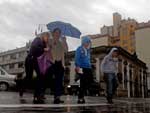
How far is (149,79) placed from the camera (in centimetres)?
8025

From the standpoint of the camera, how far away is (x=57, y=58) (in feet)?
27.9

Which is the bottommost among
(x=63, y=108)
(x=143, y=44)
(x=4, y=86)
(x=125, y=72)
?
(x=63, y=108)

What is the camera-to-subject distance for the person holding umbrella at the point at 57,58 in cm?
848

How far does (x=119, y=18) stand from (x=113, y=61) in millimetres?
93525

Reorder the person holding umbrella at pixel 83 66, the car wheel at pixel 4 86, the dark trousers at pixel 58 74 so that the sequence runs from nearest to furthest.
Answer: the dark trousers at pixel 58 74, the person holding umbrella at pixel 83 66, the car wheel at pixel 4 86

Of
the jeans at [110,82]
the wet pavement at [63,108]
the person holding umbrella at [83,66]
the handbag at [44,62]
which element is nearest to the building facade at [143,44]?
the jeans at [110,82]

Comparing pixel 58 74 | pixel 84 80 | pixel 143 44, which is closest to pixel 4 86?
pixel 84 80

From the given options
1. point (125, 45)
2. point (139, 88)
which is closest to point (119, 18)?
point (125, 45)

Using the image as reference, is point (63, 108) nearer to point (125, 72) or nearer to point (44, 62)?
point (44, 62)

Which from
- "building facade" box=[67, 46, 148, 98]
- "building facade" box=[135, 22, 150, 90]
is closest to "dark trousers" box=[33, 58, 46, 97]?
"building facade" box=[67, 46, 148, 98]

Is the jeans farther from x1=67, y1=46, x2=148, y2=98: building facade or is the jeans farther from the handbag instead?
x1=67, y1=46, x2=148, y2=98: building facade

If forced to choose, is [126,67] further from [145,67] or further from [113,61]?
[113,61]

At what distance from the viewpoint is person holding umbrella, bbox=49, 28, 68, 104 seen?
8477 mm

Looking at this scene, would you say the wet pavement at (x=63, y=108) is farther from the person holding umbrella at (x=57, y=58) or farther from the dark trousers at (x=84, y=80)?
the dark trousers at (x=84, y=80)
